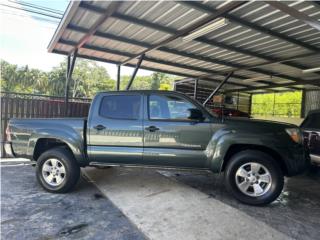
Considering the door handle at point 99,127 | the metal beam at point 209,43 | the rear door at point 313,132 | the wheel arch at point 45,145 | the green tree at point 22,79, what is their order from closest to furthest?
the door handle at point 99,127 < the wheel arch at point 45,145 < the rear door at point 313,132 < the metal beam at point 209,43 < the green tree at point 22,79

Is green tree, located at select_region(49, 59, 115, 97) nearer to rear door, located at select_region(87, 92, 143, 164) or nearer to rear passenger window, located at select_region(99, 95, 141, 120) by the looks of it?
rear passenger window, located at select_region(99, 95, 141, 120)

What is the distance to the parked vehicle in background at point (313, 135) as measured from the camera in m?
5.23

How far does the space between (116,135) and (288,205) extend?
10.0 feet

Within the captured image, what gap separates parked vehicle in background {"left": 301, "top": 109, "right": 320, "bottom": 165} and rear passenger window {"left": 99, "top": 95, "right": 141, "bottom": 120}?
140 inches

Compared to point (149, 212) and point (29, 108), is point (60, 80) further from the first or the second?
point (149, 212)

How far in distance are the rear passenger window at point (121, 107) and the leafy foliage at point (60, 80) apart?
89.3 feet

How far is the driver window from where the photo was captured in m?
4.51

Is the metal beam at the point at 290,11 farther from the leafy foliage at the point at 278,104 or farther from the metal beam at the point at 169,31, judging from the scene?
the leafy foliage at the point at 278,104

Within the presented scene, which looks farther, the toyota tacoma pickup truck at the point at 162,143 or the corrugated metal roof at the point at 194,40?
the corrugated metal roof at the point at 194,40

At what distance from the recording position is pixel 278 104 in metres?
18.5

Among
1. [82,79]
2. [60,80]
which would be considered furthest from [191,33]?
[82,79]

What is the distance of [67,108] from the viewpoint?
9250 mm

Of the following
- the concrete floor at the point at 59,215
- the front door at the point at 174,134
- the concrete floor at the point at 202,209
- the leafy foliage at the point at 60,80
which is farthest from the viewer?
the leafy foliage at the point at 60,80

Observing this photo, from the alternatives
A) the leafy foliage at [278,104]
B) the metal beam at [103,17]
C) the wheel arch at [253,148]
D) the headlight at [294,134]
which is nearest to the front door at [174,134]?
the wheel arch at [253,148]
